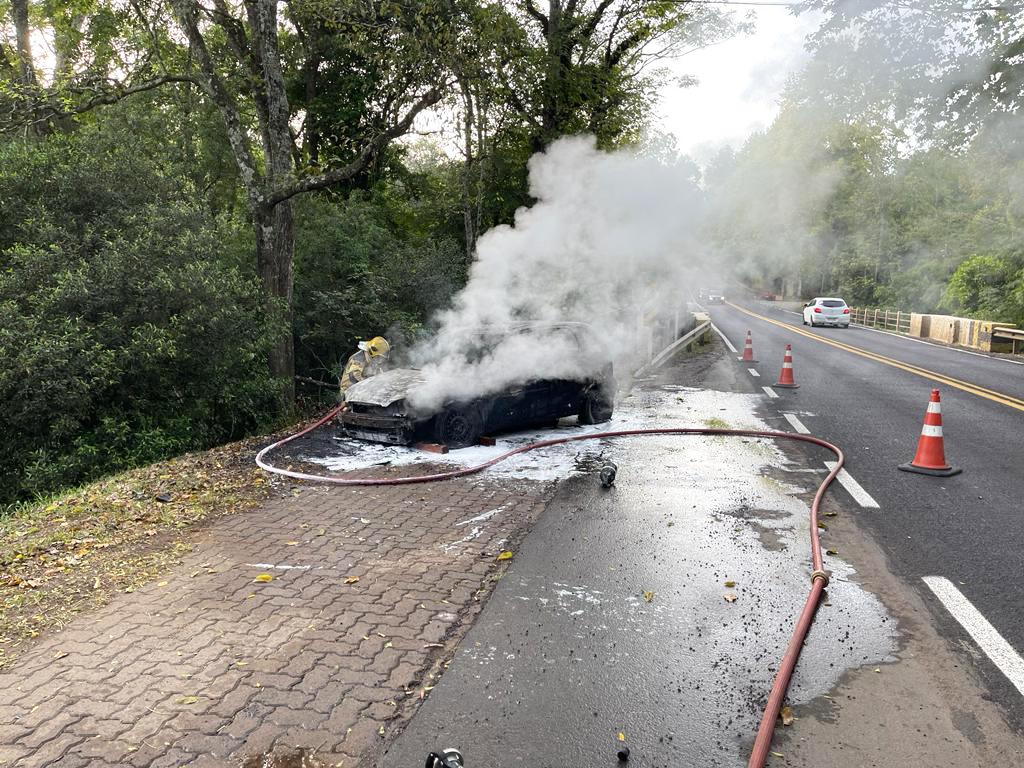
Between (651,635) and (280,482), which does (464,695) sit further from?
(280,482)

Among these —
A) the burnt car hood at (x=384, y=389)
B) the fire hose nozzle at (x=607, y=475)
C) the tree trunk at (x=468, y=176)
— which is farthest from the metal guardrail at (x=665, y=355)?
the fire hose nozzle at (x=607, y=475)

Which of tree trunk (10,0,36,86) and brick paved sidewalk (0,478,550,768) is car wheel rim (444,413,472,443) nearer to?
brick paved sidewalk (0,478,550,768)

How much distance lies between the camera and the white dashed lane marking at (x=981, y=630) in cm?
357

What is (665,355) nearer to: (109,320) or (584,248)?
(584,248)

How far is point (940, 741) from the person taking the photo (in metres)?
3.01

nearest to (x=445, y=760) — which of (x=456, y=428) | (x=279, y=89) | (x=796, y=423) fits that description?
(x=456, y=428)

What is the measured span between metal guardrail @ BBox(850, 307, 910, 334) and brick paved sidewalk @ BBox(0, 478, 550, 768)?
36454mm

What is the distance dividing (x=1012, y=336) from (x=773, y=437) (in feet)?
61.9

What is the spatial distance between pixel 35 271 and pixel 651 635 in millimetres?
9081

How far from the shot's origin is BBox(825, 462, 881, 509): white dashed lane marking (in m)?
6.46

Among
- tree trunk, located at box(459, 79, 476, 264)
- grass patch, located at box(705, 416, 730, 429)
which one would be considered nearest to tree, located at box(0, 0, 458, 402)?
tree trunk, located at box(459, 79, 476, 264)

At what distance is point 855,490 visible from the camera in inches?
271

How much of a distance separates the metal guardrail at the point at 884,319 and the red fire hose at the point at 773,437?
100 ft

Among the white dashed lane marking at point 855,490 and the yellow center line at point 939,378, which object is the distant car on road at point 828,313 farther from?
the white dashed lane marking at point 855,490
